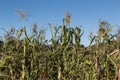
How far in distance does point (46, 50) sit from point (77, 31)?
723mm

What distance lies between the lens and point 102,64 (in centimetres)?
396

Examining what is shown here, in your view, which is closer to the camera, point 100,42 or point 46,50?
point 100,42

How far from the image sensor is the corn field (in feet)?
12.7

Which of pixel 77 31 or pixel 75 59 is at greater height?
pixel 77 31

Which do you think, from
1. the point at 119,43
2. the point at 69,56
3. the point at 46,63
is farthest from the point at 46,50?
the point at 119,43

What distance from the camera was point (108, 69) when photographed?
4.11m

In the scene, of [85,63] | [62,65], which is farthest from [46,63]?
[85,63]

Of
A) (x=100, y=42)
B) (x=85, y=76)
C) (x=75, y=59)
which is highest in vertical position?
(x=100, y=42)

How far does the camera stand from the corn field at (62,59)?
3.88 metres

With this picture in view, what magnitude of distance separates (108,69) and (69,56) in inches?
25.5

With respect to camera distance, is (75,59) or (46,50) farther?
(46,50)

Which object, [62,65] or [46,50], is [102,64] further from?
[46,50]

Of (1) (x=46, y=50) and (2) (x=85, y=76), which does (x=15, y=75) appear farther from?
(2) (x=85, y=76)

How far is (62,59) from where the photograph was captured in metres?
3.93
